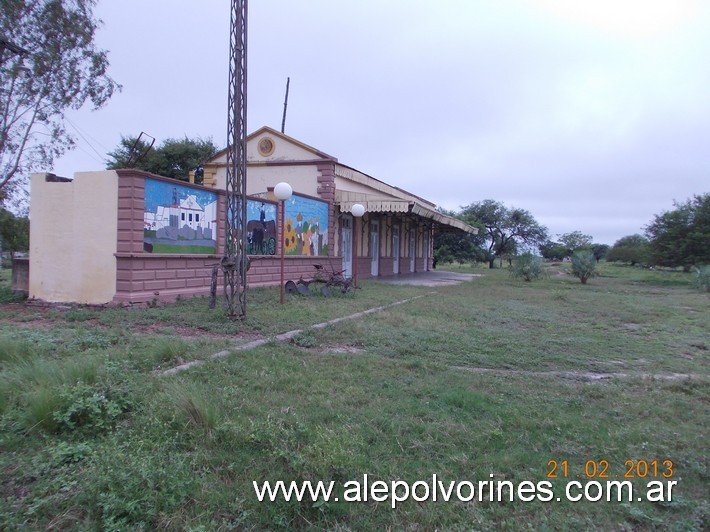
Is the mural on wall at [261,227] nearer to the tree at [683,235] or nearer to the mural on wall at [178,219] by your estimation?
the mural on wall at [178,219]

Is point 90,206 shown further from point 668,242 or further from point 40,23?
point 668,242

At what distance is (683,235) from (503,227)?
23446mm

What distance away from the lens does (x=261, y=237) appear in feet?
45.2

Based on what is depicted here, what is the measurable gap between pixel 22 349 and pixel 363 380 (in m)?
3.71

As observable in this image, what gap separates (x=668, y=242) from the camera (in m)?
25.2

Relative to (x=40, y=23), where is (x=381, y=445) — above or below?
below

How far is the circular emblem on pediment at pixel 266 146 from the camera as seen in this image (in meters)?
19.4

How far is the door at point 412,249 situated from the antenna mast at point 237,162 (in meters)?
21.6

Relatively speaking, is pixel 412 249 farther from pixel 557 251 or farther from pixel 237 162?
pixel 557 251

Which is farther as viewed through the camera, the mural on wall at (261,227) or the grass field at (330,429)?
the mural on wall at (261,227)

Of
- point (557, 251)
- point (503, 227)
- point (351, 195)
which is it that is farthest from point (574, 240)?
point (351, 195)

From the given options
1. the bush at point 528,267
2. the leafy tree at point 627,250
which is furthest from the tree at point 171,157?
the leafy tree at point 627,250

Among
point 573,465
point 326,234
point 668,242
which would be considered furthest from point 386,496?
point 668,242

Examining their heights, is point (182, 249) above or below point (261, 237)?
below
